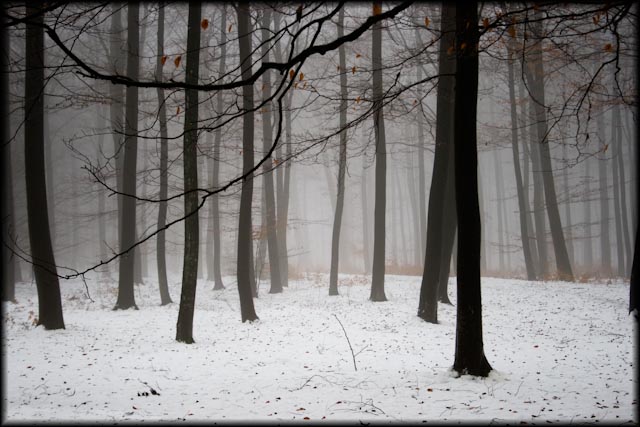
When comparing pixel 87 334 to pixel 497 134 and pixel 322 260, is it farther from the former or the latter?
pixel 322 260

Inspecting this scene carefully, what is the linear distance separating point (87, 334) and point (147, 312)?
3361 millimetres

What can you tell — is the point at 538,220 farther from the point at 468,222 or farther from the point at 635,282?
the point at 468,222

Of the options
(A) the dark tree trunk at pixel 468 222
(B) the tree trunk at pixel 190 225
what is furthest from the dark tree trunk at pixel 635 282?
(B) the tree trunk at pixel 190 225

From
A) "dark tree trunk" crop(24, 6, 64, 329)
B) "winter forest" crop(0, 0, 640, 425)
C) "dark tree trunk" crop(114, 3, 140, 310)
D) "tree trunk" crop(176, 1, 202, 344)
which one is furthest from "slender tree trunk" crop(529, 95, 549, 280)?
"dark tree trunk" crop(24, 6, 64, 329)

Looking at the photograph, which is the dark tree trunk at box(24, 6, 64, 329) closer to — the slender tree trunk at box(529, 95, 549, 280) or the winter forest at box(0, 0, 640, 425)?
the winter forest at box(0, 0, 640, 425)

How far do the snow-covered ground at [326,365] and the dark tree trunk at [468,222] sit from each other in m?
0.41

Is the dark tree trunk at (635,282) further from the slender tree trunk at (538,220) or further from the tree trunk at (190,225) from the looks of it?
the tree trunk at (190,225)

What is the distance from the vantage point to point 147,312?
12.3m

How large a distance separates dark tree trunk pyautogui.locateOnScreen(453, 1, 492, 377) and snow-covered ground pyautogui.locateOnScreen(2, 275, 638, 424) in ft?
1.35

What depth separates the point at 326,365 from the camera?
22.8ft

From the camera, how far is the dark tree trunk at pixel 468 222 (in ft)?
18.4

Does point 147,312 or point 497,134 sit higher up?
point 497,134

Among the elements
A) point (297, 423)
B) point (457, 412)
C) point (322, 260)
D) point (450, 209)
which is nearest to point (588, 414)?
point (457, 412)

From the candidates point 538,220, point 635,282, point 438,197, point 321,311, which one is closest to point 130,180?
point 321,311
